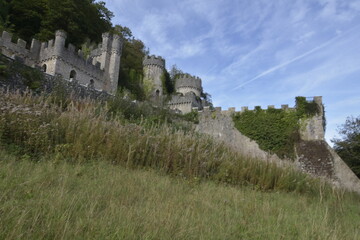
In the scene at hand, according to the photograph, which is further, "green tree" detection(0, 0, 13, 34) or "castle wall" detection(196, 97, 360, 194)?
"green tree" detection(0, 0, 13, 34)

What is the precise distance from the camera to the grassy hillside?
195cm

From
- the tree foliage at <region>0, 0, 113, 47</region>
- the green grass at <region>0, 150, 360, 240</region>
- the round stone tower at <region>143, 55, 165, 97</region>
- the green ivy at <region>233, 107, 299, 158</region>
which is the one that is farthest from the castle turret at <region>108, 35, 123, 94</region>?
the green grass at <region>0, 150, 360, 240</region>

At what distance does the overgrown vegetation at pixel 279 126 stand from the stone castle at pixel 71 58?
11052 mm

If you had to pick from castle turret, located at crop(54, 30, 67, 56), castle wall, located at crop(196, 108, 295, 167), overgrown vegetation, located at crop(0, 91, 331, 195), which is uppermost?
castle turret, located at crop(54, 30, 67, 56)

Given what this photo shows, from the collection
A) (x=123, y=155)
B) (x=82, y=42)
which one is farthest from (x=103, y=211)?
(x=82, y=42)

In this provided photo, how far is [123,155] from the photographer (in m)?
4.54

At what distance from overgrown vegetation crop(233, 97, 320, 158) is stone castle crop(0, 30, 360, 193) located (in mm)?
446

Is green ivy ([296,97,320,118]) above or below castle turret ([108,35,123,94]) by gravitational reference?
below

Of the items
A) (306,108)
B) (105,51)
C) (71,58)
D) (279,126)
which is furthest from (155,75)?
(306,108)

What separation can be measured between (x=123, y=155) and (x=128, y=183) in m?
1.34

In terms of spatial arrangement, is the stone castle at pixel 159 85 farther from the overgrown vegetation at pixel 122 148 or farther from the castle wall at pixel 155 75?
the overgrown vegetation at pixel 122 148

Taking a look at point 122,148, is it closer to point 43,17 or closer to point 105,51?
point 105,51

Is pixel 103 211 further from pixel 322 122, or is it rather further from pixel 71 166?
pixel 322 122

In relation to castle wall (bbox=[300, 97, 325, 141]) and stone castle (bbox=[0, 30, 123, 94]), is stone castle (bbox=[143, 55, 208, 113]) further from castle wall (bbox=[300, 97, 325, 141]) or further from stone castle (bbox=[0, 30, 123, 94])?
castle wall (bbox=[300, 97, 325, 141])
